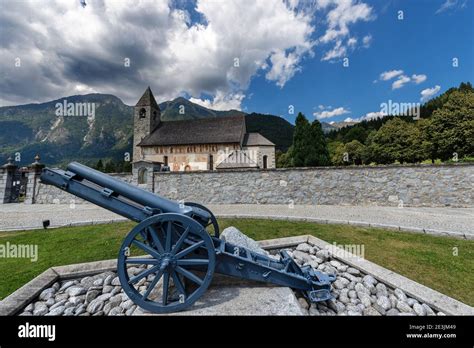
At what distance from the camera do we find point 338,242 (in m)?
5.17

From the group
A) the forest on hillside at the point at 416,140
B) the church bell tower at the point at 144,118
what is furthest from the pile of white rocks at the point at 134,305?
the church bell tower at the point at 144,118

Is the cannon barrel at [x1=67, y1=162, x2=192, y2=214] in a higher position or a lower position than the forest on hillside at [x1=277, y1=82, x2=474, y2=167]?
lower

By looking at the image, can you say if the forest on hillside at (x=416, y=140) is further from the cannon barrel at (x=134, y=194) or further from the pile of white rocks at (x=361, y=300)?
the cannon barrel at (x=134, y=194)

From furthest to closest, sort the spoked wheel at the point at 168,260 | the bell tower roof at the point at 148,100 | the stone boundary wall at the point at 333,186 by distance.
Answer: the bell tower roof at the point at 148,100 → the stone boundary wall at the point at 333,186 → the spoked wheel at the point at 168,260

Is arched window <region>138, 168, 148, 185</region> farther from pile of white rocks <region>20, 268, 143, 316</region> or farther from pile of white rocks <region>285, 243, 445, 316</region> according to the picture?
pile of white rocks <region>285, 243, 445, 316</region>

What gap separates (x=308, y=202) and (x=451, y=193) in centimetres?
739

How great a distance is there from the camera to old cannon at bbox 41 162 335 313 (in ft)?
7.79

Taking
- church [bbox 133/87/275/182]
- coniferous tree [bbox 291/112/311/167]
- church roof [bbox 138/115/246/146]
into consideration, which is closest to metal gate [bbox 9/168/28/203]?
church [bbox 133/87/275/182]

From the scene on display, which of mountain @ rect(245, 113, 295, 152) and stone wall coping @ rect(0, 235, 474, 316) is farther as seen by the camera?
mountain @ rect(245, 113, 295, 152)

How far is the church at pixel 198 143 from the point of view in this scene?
99.6 feet

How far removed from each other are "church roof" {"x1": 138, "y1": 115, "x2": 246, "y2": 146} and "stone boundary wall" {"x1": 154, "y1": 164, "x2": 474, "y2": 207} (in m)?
16.6

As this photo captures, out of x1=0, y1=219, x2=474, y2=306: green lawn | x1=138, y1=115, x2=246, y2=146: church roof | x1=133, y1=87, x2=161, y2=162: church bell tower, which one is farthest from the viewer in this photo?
x1=133, y1=87, x2=161, y2=162: church bell tower
